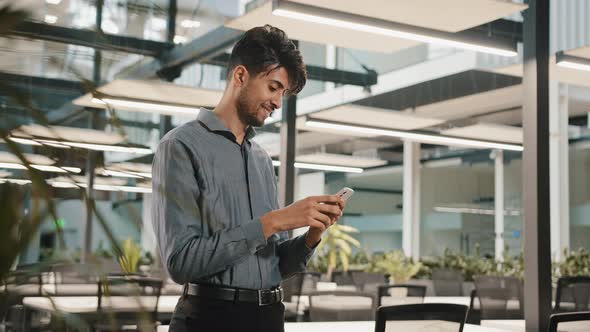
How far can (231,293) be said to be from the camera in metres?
1.76

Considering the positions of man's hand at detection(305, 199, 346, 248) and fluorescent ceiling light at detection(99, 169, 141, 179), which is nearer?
fluorescent ceiling light at detection(99, 169, 141, 179)

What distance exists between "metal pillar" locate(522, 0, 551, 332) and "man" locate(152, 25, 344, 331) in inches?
117

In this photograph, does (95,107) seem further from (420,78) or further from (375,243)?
(375,243)

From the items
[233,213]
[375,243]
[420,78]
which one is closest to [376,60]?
[420,78]

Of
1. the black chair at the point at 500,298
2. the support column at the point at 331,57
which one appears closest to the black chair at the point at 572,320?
the black chair at the point at 500,298

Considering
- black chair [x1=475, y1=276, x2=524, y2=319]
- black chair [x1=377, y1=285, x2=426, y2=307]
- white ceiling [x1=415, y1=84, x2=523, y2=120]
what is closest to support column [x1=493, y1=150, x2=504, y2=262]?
white ceiling [x1=415, y1=84, x2=523, y2=120]

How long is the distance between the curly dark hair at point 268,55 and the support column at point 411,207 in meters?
12.1

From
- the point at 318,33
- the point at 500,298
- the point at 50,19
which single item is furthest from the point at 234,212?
the point at 500,298

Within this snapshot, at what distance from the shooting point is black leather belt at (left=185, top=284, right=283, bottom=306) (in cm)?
176

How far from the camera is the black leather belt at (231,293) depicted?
5.77 feet

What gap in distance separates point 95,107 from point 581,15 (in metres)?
9.64

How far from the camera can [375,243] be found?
13250 millimetres

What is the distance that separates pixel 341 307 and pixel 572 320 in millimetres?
3107

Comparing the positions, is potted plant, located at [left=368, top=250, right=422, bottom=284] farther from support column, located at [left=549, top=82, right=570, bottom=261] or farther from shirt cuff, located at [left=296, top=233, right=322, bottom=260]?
shirt cuff, located at [left=296, top=233, right=322, bottom=260]
